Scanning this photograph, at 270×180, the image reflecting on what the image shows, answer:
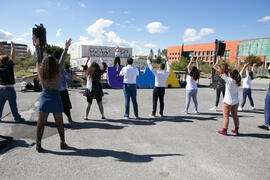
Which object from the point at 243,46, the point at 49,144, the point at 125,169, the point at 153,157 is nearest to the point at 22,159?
the point at 49,144

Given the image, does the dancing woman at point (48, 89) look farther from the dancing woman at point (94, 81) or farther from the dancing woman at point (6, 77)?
the dancing woman at point (6, 77)

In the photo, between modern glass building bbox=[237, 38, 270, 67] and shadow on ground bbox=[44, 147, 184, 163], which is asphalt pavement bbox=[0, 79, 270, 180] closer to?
shadow on ground bbox=[44, 147, 184, 163]

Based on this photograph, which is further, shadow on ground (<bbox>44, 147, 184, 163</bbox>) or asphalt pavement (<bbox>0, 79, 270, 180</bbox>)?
shadow on ground (<bbox>44, 147, 184, 163</bbox>)

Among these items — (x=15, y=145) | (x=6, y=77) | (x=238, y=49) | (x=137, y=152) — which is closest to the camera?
(x=137, y=152)

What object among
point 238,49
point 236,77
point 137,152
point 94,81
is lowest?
point 137,152

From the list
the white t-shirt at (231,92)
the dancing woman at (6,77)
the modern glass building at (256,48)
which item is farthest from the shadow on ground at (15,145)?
the modern glass building at (256,48)

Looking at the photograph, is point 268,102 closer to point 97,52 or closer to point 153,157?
point 153,157

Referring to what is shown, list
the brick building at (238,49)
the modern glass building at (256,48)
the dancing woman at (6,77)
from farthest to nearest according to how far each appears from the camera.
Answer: the brick building at (238,49) < the modern glass building at (256,48) < the dancing woman at (6,77)

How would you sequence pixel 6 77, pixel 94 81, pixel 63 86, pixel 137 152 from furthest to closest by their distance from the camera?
pixel 94 81 → pixel 63 86 → pixel 6 77 → pixel 137 152

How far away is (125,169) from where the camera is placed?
2.87 m

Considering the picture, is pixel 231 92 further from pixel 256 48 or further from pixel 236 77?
pixel 256 48

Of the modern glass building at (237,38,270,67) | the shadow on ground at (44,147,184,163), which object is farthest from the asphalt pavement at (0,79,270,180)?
the modern glass building at (237,38,270,67)

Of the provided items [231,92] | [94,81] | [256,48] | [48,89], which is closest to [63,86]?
[94,81]

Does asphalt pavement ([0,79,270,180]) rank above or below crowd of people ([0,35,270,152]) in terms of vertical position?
below
